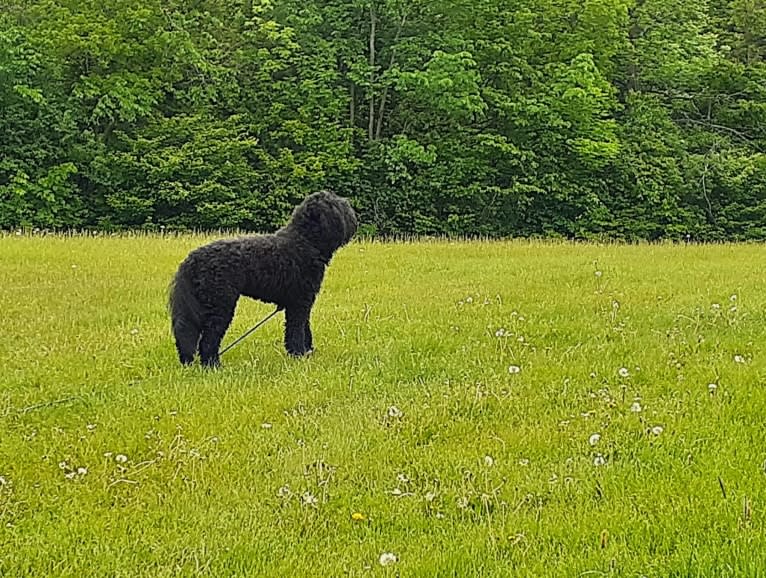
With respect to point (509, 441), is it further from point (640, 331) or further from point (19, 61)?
point (19, 61)

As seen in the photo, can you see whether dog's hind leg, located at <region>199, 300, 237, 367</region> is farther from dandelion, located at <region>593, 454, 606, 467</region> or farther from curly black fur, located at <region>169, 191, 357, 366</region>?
dandelion, located at <region>593, 454, 606, 467</region>

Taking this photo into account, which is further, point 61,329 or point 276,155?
point 276,155

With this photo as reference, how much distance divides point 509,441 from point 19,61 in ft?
88.5

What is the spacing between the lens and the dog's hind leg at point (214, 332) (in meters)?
6.99

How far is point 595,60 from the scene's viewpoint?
32031mm

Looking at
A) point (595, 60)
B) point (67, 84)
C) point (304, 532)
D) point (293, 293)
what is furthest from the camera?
point (595, 60)

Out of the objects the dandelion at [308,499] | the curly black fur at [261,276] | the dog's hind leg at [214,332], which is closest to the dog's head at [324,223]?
the curly black fur at [261,276]

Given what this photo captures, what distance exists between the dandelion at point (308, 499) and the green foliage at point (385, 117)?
24.5 meters

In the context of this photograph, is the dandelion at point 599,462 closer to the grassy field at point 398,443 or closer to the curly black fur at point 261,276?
the grassy field at point 398,443

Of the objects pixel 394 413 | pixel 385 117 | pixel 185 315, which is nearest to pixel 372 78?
pixel 385 117

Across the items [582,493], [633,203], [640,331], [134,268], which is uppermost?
[582,493]

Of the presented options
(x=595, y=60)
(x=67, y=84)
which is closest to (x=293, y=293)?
(x=67, y=84)

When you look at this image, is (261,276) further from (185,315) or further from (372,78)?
(372,78)

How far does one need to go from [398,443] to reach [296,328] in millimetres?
2571
